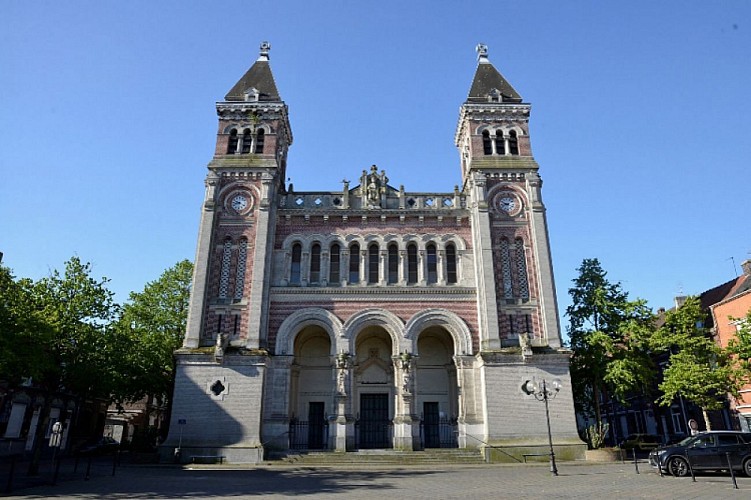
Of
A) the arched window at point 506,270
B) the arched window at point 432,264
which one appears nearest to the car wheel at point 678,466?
the arched window at point 506,270

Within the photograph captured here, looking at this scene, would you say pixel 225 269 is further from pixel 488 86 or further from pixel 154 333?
pixel 488 86

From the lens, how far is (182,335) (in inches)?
1380

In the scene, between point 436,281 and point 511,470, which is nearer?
point 511,470

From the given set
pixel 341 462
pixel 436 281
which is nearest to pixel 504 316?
pixel 436 281

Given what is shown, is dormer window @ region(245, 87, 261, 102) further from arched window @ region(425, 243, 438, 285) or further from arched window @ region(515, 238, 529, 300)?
arched window @ region(515, 238, 529, 300)

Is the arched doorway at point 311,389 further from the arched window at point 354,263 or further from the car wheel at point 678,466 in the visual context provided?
the car wheel at point 678,466

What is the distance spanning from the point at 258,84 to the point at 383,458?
26.5 m

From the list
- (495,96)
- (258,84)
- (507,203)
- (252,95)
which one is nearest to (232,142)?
(252,95)

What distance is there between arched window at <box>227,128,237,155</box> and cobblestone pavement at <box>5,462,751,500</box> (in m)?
20.0

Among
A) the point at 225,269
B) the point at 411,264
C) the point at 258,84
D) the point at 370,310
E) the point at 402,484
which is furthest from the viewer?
the point at 258,84

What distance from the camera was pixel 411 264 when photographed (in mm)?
31531

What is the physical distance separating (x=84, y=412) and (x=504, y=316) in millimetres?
37232

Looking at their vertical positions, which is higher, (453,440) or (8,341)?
(8,341)

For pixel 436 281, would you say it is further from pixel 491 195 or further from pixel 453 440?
pixel 453 440
